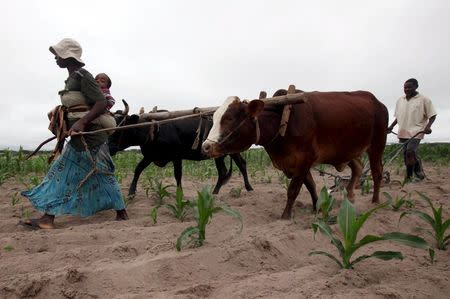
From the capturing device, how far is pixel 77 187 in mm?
4590

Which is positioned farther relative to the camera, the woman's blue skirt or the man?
the man

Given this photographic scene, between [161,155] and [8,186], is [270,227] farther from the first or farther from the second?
[8,186]

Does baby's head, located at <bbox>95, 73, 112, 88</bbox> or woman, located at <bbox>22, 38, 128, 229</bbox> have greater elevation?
baby's head, located at <bbox>95, 73, 112, 88</bbox>

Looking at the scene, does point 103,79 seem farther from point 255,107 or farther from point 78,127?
point 255,107

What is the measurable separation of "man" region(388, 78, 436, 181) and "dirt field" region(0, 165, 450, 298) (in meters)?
3.80

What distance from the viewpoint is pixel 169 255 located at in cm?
320

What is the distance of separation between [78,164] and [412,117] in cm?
609

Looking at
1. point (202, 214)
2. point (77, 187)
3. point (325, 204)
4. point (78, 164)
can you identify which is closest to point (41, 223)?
point (77, 187)

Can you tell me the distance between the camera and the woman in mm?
4430

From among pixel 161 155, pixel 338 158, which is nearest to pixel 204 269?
pixel 338 158

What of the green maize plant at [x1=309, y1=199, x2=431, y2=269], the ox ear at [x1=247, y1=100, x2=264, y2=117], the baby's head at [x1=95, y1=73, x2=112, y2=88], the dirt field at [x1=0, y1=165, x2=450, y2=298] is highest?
the baby's head at [x1=95, y1=73, x2=112, y2=88]

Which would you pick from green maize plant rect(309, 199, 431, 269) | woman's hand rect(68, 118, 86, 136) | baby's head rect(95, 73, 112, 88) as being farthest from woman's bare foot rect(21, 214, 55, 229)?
green maize plant rect(309, 199, 431, 269)

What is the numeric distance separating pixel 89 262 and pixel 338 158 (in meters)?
3.26

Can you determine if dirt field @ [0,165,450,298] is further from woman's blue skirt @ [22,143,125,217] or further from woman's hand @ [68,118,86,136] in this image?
woman's hand @ [68,118,86,136]
